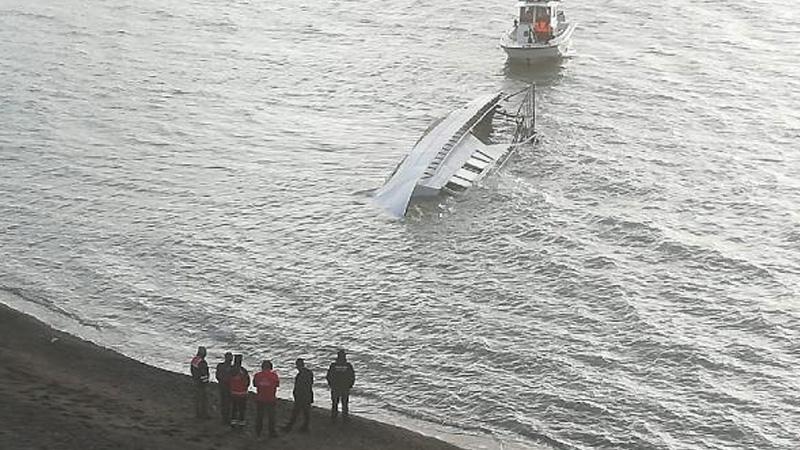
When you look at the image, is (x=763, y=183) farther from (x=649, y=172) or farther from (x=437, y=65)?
(x=437, y=65)

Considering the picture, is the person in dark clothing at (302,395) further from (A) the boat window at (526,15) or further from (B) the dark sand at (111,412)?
(A) the boat window at (526,15)

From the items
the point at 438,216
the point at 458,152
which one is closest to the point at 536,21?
the point at 458,152

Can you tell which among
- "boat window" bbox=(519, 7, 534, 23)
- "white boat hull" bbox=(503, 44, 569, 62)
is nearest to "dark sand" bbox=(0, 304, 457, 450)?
"white boat hull" bbox=(503, 44, 569, 62)

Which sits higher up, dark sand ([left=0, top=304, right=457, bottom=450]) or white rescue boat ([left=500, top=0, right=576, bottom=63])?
white rescue boat ([left=500, top=0, right=576, bottom=63])

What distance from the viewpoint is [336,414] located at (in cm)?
2694

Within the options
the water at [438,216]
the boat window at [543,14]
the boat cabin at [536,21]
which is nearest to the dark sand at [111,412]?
the water at [438,216]

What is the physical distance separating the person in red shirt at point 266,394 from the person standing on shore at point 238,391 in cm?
31

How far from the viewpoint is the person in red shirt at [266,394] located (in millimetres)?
24422

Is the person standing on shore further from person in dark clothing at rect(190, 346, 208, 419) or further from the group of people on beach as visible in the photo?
person in dark clothing at rect(190, 346, 208, 419)

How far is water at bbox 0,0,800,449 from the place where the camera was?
32.3 m

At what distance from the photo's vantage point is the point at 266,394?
24.6 m

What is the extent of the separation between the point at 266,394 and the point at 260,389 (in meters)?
0.18

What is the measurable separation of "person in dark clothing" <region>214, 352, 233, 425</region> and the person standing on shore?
9 centimetres

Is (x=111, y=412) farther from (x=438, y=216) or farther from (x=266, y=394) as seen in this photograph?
(x=438, y=216)
